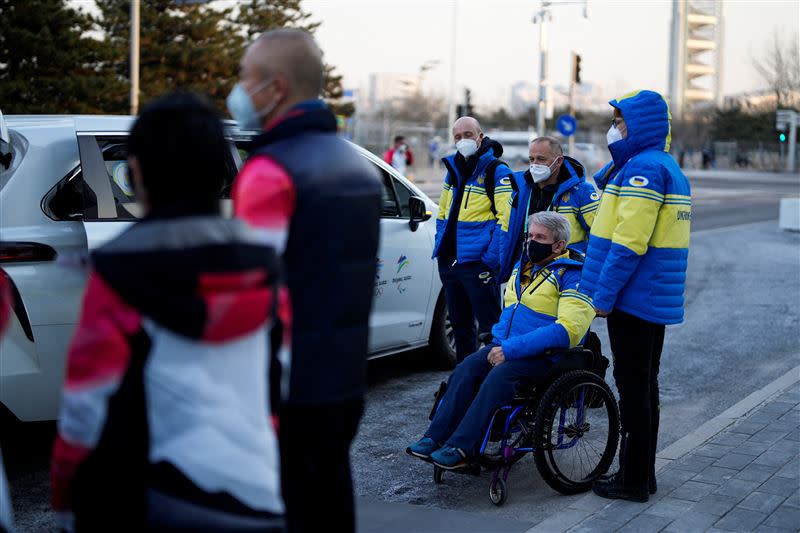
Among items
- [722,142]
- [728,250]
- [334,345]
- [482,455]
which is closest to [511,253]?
[482,455]

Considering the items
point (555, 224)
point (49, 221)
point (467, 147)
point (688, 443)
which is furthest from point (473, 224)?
point (49, 221)

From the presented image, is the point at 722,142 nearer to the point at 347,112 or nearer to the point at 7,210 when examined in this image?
the point at 347,112

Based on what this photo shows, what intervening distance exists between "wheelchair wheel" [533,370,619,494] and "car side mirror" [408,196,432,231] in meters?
2.28

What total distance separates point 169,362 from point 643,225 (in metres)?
3.09

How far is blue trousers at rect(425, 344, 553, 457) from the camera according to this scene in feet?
→ 16.7

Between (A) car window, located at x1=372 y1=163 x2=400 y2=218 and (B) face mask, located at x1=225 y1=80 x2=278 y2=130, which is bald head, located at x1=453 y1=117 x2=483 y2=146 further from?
(B) face mask, located at x1=225 y1=80 x2=278 y2=130

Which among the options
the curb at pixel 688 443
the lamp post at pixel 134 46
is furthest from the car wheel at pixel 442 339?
the lamp post at pixel 134 46

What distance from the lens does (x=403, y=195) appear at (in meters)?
7.63

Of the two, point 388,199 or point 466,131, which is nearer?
point 466,131

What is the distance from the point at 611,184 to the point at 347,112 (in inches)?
1735

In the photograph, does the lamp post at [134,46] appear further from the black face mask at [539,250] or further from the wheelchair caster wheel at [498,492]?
the wheelchair caster wheel at [498,492]

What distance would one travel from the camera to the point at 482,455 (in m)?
5.11

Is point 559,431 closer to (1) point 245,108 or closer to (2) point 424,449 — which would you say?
(2) point 424,449

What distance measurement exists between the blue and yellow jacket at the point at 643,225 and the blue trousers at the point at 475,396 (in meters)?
0.55
